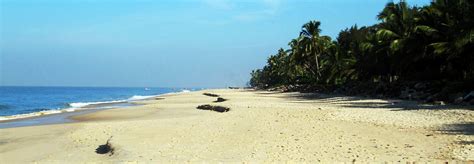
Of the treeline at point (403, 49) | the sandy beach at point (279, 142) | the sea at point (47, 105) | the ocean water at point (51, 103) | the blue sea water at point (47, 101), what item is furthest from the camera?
the blue sea water at point (47, 101)

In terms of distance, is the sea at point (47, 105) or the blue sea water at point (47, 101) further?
the blue sea water at point (47, 101)

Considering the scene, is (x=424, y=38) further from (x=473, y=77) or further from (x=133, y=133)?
(x=133, y=133)

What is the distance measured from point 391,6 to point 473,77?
1650cm

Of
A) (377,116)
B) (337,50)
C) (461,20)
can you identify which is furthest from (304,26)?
(377,116)

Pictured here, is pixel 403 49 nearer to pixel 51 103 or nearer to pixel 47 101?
pixel 51 103

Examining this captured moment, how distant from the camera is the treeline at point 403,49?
28.3m

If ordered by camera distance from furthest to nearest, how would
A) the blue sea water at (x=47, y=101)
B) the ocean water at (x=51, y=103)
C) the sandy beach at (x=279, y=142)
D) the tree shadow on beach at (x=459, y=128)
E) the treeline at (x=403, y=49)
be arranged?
the blue sea water at (x=47, y=101)
the ocean water at (x=51, y=103)
the treeline at (x=403, y=49)
the tree shadow on beach at (x=459, y=128)
the sandy beach at (x=279, y=142)

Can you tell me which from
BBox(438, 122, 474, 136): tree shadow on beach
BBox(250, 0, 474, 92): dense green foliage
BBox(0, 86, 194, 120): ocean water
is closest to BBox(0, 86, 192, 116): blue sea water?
BBox(0, 86, 194, 120): ocean water

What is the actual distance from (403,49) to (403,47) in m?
0.51

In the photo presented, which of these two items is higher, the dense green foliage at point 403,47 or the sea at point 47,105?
the dense green foliage at point 403,47

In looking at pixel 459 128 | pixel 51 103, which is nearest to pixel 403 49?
pixel 459 128

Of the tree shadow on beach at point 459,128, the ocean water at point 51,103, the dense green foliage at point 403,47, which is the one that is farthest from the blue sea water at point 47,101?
the tree shadow on beach at point 459,128

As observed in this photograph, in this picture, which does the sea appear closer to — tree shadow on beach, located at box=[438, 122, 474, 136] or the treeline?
tree shadow on beach, located at box=[438, 122, 474, 136]

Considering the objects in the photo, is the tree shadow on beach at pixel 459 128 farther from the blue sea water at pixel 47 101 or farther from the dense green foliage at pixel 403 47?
the blue sea water at pixel 47 101
